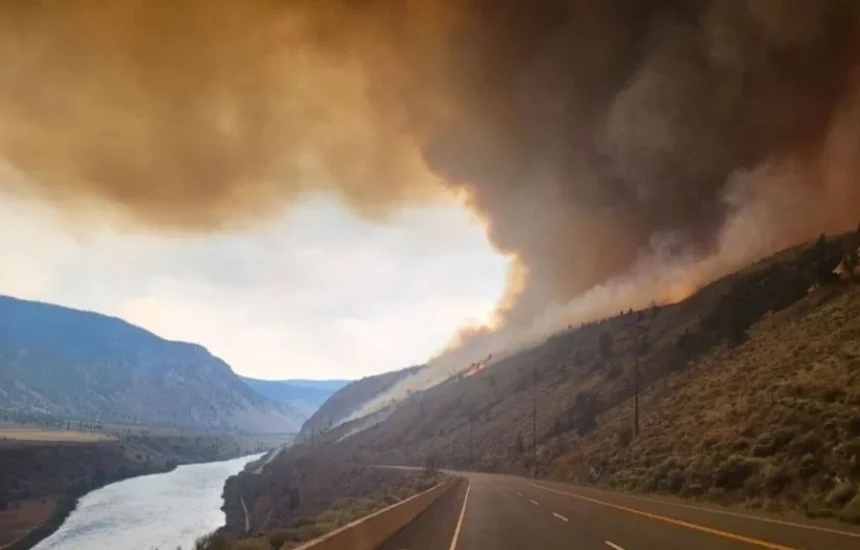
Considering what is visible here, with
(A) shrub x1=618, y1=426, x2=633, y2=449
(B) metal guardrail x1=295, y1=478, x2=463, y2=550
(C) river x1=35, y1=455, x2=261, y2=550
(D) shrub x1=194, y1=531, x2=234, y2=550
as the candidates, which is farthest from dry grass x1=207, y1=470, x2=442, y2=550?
(A) shrub x1=618, y1=426, x2=633, y2=449

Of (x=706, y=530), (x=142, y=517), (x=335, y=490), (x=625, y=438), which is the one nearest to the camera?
(x=706, y=530)

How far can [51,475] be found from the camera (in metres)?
122

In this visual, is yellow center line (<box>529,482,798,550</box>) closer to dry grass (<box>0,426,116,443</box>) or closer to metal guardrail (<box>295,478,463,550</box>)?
metal guardrail (<box>295,478,463,550</box>)

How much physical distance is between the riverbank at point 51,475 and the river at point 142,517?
2.27 meters

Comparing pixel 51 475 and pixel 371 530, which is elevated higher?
pixel 371 530

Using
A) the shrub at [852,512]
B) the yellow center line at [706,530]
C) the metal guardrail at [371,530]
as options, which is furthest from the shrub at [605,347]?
the shrub at [852,512]

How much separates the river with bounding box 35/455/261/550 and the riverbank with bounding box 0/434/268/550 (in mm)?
2266

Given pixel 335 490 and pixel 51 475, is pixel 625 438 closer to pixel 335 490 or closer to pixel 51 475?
pixel 335 490

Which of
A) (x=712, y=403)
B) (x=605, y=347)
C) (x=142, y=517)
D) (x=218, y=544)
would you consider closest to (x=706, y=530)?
(x=218, y=544)

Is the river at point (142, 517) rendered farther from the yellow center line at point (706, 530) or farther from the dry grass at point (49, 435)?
the yellow center line at point (706, 530)

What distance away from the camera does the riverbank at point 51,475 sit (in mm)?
82744

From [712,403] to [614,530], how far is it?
32.3 metres

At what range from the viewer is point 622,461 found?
45125 millimetres

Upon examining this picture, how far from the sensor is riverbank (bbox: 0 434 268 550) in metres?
82.7
